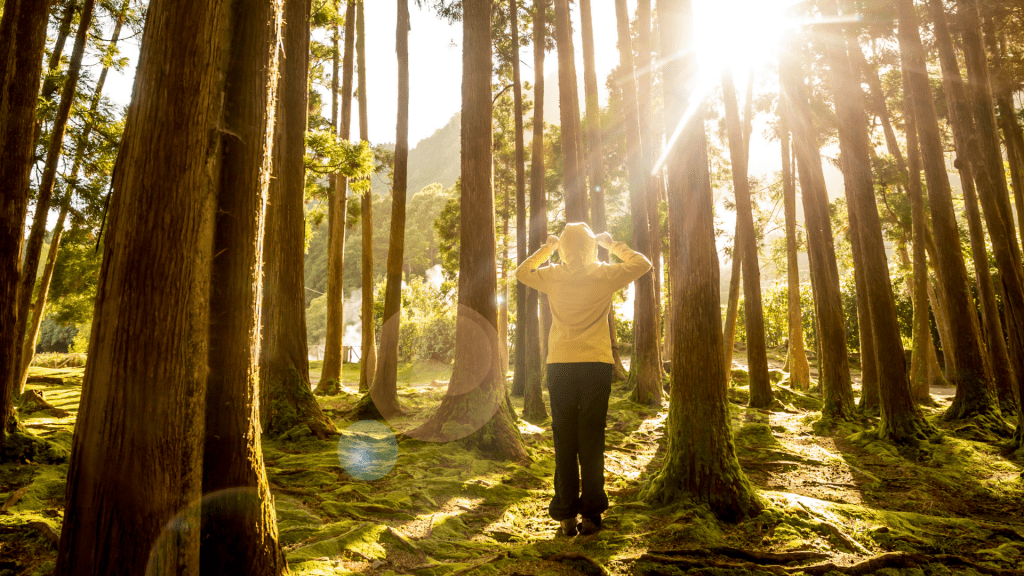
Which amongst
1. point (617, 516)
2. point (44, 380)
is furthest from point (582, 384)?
point (44, 380)

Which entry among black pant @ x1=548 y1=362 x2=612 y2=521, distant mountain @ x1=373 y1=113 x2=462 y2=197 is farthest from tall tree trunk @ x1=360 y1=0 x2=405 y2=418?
distant mountain @ x1=373 y1=113 x2=462 y2=197

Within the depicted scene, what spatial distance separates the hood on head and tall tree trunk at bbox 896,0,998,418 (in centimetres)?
760

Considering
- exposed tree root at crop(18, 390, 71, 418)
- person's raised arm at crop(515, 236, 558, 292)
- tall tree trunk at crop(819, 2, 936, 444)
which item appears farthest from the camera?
exposed tree root at crop(18, 390, 71, 418)

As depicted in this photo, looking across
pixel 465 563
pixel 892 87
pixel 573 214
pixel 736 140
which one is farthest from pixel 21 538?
pixel 892 87

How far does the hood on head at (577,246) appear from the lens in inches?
150

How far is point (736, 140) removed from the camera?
1030 cm

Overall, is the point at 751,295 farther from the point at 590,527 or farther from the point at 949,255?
the point at 590,527

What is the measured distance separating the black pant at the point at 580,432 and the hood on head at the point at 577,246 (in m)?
0.82

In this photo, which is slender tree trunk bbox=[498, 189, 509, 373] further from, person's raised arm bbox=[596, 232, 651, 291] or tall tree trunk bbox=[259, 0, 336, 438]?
person's raised arm bbox=[596, 232, 651, 291]

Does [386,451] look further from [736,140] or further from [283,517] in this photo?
[736,140]

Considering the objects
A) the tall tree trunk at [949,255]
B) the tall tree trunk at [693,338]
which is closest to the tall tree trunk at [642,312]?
the tall tree trunk at [949,255]

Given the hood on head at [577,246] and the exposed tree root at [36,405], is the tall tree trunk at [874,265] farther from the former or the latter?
the exposed tree root at [36,405]

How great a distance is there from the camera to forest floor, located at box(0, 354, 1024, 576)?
3053 millimetres

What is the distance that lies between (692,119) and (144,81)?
4.29 metres
